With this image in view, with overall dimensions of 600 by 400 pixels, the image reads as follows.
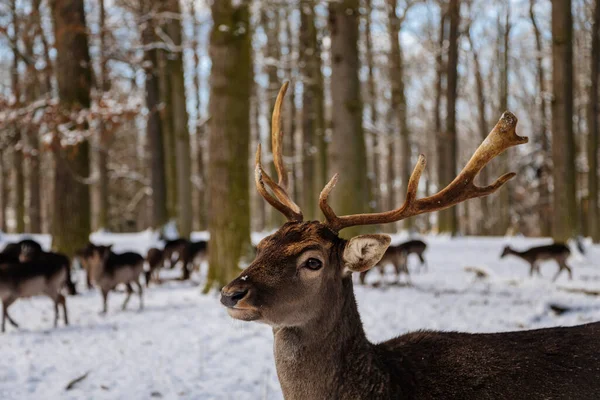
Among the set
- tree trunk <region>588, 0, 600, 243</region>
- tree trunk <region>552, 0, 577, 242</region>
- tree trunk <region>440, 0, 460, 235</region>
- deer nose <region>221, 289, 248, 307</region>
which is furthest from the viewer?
tree trunk <region>440, 0, 460, 235</region>

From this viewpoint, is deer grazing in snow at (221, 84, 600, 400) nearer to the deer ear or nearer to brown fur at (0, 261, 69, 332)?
the deer ear

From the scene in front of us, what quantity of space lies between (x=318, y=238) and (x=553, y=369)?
137 centimetres

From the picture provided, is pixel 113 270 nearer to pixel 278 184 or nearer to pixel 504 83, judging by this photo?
pixel 278 184

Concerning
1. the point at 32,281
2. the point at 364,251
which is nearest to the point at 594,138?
the point at 32,281

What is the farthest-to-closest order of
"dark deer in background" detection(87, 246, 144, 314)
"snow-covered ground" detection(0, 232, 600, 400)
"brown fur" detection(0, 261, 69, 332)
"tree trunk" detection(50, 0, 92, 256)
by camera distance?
"tree trunk" detection(50, 0, 92, 256) → "dark deer in background" detection(87, 246, 144, 314) → "brown fur" detection(0, 261, 69, 332) → "snow-covered ground" detection(0, 232, 600, 400)

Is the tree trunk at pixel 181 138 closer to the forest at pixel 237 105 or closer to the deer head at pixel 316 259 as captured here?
the forest at pixel 237 105

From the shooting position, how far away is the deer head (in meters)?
2.82

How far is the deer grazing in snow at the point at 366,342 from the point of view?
2.77m

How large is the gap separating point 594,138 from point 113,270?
1894 cm

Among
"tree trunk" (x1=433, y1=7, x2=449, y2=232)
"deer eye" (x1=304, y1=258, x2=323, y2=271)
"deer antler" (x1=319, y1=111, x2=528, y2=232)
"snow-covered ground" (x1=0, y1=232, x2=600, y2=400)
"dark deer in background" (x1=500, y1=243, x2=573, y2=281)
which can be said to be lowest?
"snow-covered ground" (x1=0, y1=232, x2=600, y2=400)

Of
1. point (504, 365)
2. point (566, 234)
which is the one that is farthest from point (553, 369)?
point (566, 234)

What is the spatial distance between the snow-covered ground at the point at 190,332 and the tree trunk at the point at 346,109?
2.20 meters

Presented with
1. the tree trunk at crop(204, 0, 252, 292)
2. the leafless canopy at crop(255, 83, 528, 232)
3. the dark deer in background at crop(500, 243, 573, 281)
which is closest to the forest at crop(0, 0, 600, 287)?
the tree trunk at crop(204, 0, 252, 292)

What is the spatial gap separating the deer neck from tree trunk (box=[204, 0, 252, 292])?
5.90m
